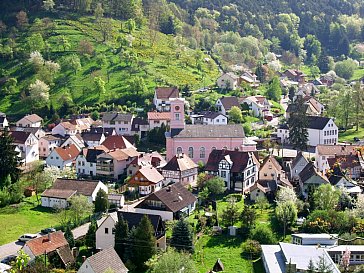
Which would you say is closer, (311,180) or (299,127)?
(311,180)

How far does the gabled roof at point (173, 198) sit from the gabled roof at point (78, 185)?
16.6ft

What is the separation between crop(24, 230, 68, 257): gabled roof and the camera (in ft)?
97.4

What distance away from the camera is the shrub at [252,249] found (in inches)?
1243

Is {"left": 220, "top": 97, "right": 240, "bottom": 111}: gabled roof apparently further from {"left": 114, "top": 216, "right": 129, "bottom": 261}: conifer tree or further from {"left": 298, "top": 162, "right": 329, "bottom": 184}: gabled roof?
{"left": 114, "top": 216, "right": 129, "bottom": 261}: conifer tree

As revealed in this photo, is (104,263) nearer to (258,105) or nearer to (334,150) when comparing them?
(334,150)

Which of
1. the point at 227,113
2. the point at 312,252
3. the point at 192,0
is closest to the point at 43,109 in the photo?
the point at 227,113

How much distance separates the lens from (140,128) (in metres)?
61.5

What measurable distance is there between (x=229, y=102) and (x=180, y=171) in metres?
26.7

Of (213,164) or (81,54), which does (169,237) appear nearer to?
(213,164)

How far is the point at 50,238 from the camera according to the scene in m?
30.7

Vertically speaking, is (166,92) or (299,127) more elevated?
(166,92)

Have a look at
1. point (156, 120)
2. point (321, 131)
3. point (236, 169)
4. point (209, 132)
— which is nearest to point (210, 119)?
point (156, 120)

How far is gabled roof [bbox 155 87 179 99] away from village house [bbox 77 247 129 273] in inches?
1627

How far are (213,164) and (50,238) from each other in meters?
18.5
